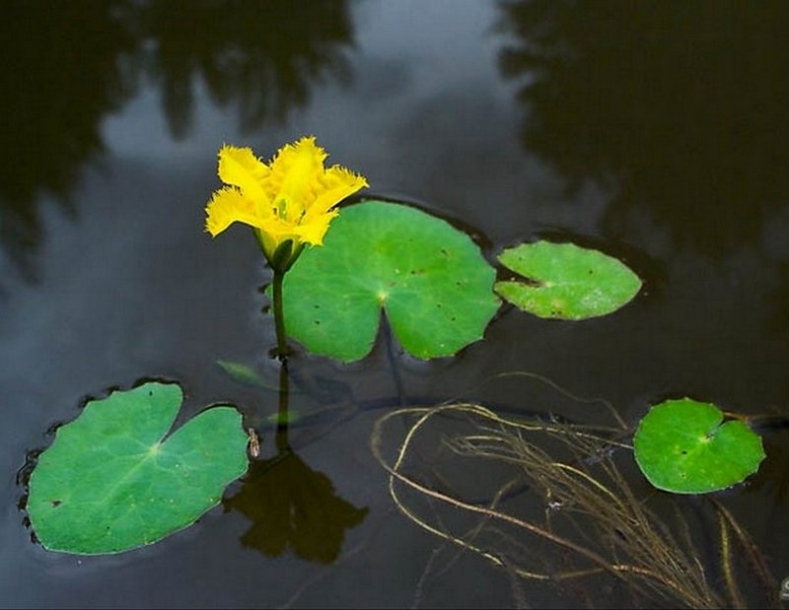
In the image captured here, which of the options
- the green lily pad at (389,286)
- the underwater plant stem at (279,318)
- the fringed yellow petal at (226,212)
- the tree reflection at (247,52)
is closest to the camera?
the fringed yellow petal at (226,212)

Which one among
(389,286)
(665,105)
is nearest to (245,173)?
(389,286)

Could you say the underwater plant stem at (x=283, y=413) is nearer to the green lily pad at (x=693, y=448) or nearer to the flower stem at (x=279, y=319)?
the flower stem at (x=279, y=319)

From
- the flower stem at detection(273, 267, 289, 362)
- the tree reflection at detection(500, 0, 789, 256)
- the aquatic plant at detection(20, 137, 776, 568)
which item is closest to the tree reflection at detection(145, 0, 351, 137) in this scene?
the tree reflection at detection(500, 0, 789, 256)

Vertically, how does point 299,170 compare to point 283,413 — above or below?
above

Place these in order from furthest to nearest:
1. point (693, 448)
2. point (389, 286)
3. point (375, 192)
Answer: point (375, 192) < point (389, 286) < point (693, 448)

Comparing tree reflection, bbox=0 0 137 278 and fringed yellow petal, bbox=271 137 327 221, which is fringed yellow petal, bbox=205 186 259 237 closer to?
fringed yellow petal, bbox=271 137 327 221

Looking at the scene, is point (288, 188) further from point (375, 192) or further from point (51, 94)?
point (51, 94)

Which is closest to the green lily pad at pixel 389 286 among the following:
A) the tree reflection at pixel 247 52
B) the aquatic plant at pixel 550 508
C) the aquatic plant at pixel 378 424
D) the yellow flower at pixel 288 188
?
the aquatic plant at pixel 378 424

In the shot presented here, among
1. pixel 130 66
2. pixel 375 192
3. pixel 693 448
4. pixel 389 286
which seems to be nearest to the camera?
pixel 693 448
